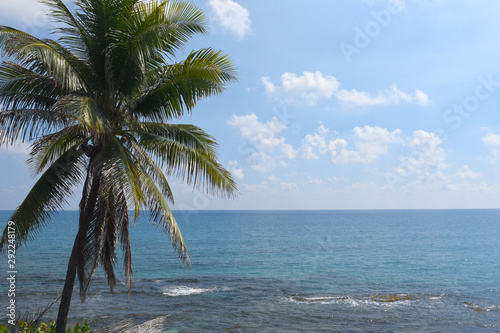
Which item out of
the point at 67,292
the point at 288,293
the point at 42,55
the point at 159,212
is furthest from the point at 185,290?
the point at 42,55

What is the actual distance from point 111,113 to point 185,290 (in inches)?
754

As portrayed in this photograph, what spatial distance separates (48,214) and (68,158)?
1.40 m

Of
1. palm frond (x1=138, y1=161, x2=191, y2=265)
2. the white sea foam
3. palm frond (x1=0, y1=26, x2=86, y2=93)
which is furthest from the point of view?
the white sea foam

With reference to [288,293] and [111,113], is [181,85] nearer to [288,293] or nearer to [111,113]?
[111,113]

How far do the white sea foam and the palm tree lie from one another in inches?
635

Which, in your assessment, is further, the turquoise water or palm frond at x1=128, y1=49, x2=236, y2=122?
the turquoise water

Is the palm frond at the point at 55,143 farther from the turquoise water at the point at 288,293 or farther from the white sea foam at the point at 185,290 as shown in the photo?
the white sea foam at the point at 185,290

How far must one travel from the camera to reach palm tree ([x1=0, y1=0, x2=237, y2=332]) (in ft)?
26.3

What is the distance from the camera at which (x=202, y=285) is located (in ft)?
90.5

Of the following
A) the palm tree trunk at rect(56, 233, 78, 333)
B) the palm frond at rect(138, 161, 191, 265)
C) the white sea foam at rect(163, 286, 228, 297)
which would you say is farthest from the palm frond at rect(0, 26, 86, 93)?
the white sea foam at rect(163, 286, 228, 297)

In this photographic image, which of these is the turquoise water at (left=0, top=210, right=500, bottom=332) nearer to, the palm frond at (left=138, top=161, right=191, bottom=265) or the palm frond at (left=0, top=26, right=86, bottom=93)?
the palm frond at (left=138, top=161, right=191, bottom=265)

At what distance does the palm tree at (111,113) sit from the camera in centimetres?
803

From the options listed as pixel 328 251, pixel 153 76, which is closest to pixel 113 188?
pixel 153 76

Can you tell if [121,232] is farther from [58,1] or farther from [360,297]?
[360,297]
